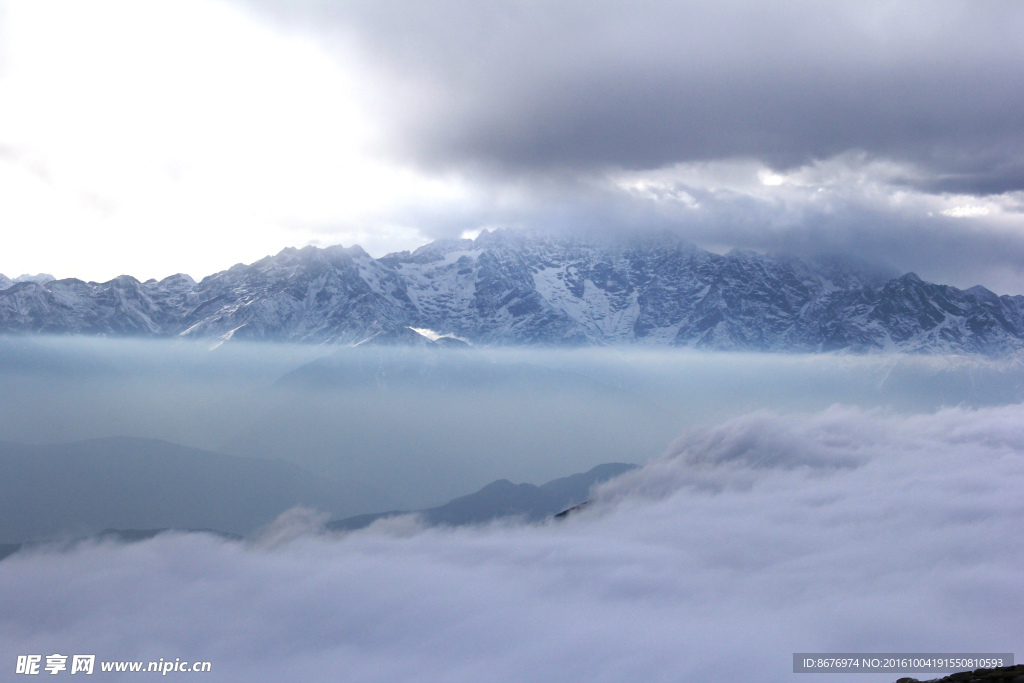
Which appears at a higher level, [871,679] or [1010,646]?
[1010,646]

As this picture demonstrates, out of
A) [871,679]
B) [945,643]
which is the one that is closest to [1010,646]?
[945,643]

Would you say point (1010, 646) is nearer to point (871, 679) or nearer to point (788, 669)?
point (871, 679)

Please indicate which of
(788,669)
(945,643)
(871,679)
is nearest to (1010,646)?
(945,643)

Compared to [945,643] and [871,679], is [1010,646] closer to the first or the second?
[945,643]

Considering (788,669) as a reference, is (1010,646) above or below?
above

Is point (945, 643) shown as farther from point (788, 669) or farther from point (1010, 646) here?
point (788, 669)

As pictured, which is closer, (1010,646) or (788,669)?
(1010,646)

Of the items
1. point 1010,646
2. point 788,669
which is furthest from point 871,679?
point 1010,646
